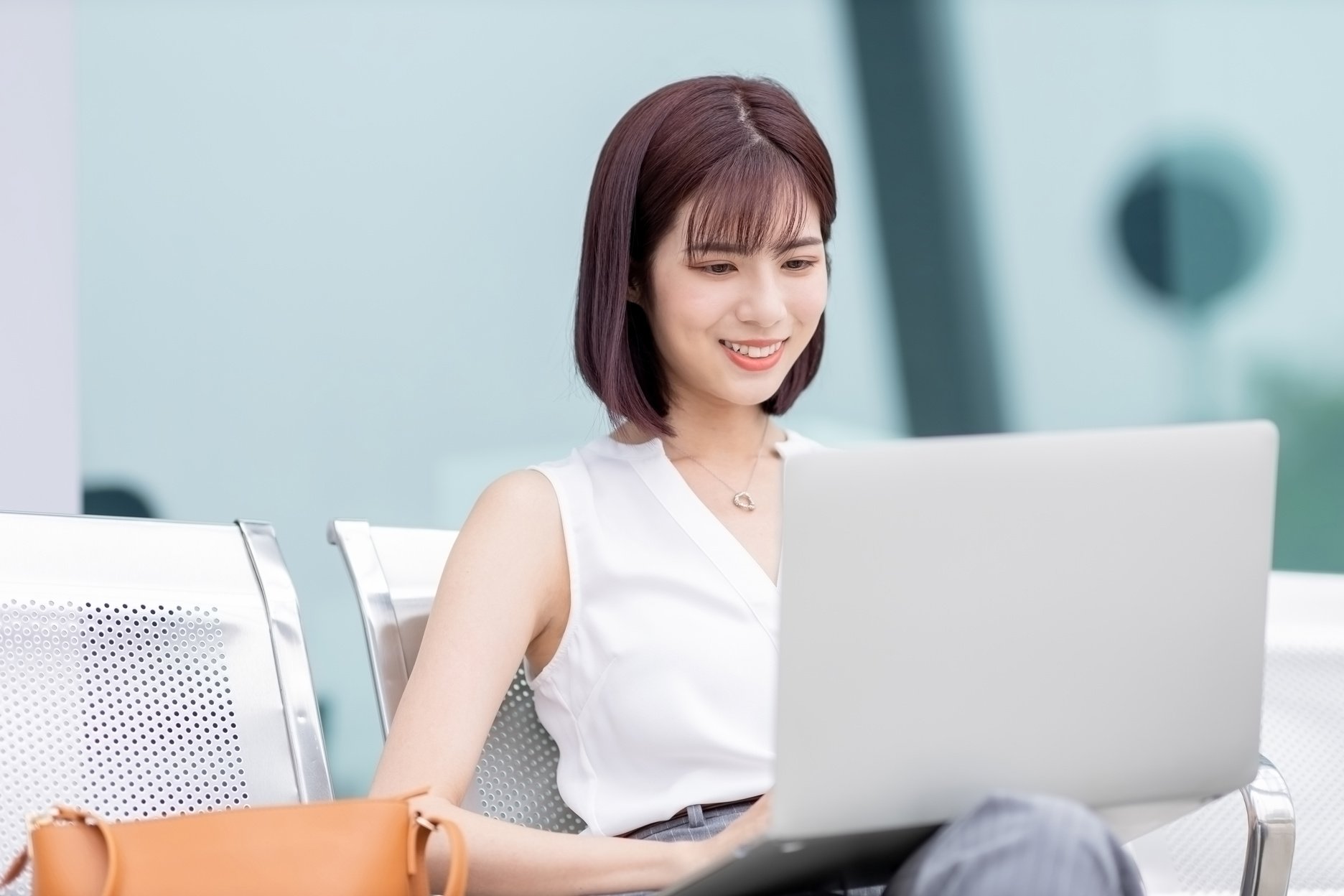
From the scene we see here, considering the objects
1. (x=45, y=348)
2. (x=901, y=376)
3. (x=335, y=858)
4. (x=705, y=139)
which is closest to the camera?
(x=335, y=858)

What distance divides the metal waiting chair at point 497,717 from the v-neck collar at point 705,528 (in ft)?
0.84

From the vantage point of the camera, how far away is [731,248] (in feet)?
5.23

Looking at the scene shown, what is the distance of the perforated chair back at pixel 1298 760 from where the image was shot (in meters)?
1.82

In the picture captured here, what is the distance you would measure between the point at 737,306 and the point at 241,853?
0.78 m

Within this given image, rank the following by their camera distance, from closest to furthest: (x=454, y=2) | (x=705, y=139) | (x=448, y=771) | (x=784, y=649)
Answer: (x=784, y=649) → (x=448, y=771) → (x=705, y=139) → (x=454, y=2)

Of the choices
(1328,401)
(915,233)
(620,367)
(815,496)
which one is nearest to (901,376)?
(915,233)

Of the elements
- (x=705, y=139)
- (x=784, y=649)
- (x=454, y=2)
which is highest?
(x=454, y=2)

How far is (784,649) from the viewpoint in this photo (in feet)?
3.15

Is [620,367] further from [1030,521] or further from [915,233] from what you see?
[915,233]

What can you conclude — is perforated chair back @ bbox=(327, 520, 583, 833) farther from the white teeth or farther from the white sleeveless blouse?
the white teeth

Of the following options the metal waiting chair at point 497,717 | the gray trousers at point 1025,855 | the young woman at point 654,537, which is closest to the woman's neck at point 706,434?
the young woman at point 654,537

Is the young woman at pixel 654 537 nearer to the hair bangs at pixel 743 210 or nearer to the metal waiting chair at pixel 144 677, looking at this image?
the hair bangs at pixel 743 210

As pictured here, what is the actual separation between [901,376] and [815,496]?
332 cm

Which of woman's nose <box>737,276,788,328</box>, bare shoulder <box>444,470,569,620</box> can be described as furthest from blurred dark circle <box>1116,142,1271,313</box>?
bare shoulder <box>444,470,569,620</box>
